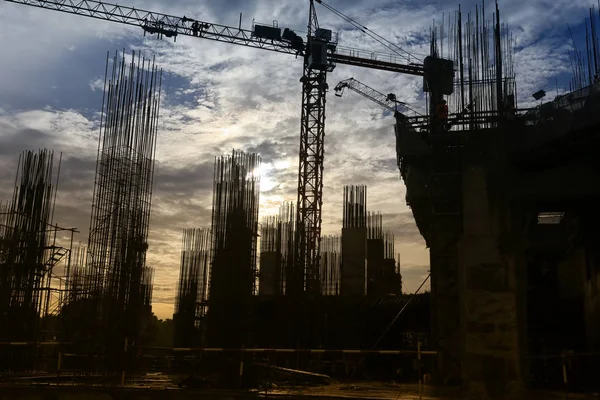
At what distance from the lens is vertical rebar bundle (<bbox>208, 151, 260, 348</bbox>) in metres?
21.6

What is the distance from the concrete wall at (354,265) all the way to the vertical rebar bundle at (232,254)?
7.22 meters

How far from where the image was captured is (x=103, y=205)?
21.4 m

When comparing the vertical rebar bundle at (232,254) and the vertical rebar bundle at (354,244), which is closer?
the vertical rebar bundle at (232,254)

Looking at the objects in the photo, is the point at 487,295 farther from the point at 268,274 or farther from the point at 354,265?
the point at 268,274

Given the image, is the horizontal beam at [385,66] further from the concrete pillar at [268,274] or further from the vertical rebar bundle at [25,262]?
the vertical rebar bundle at [25,262]

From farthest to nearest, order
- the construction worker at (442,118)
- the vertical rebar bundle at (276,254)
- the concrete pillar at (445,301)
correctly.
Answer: the vertical rebar bundle at (276,254)
the concrete pillar at (445,301)
the construction worker at (442,118)

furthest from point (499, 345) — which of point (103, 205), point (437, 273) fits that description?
point (103, 205)

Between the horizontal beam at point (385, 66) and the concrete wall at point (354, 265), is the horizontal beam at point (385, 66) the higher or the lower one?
the higher one

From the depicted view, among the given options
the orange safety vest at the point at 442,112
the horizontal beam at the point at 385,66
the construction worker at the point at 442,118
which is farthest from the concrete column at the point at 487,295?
the horizontal beam at the point at 385,66

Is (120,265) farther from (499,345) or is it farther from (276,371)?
(499,345)

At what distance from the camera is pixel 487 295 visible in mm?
12242

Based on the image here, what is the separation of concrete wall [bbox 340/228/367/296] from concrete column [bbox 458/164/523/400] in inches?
712

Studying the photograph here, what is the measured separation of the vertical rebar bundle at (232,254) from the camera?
21.6 meters

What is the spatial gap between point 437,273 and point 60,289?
1360 centimetres
